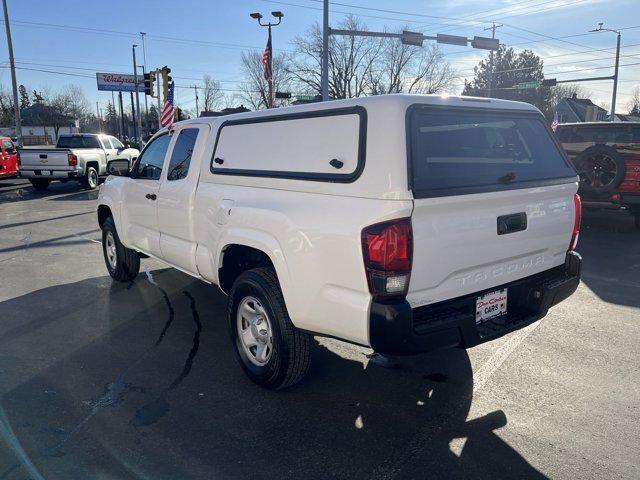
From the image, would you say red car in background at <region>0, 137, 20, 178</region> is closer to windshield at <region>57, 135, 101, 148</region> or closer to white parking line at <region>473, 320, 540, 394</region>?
windshield at <region>57, 135, 101, 148</region>

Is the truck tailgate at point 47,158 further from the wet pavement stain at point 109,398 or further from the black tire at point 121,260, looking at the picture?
the wet pavement stain at point 109,398

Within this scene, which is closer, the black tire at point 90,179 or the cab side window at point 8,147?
the black tire at point 90,179

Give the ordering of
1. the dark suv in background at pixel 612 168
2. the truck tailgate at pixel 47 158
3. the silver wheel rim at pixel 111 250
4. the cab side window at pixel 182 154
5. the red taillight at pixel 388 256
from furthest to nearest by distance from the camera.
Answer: the truck tailgate at pixel 47 158
the dark suv in background at pixel 612 168
the silver wheel rim at pixel 111 250
the cab side window at pixel 182 154
the red taillight at pixel 388 256

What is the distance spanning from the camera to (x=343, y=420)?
3.25 metres

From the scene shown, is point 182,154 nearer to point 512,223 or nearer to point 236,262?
point 236,262

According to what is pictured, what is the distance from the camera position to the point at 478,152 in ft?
11.0

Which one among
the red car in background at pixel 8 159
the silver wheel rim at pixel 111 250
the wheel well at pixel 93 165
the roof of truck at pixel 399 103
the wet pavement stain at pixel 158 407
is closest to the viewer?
the roof of truck at pixel 399 103

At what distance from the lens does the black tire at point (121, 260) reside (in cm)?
615

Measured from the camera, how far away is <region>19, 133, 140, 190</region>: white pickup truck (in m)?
16.4

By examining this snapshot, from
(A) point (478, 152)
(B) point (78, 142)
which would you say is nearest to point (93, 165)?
(B) point (78, 142)

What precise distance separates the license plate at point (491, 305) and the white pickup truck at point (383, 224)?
0.04 ft

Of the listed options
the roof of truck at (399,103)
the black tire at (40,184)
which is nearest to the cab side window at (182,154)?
the roof of truck at (399,103)

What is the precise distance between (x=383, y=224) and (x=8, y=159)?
19586mm

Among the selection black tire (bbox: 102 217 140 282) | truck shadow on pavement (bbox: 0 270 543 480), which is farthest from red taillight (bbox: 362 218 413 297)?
black tire (bbox: 102 217 140 282)
